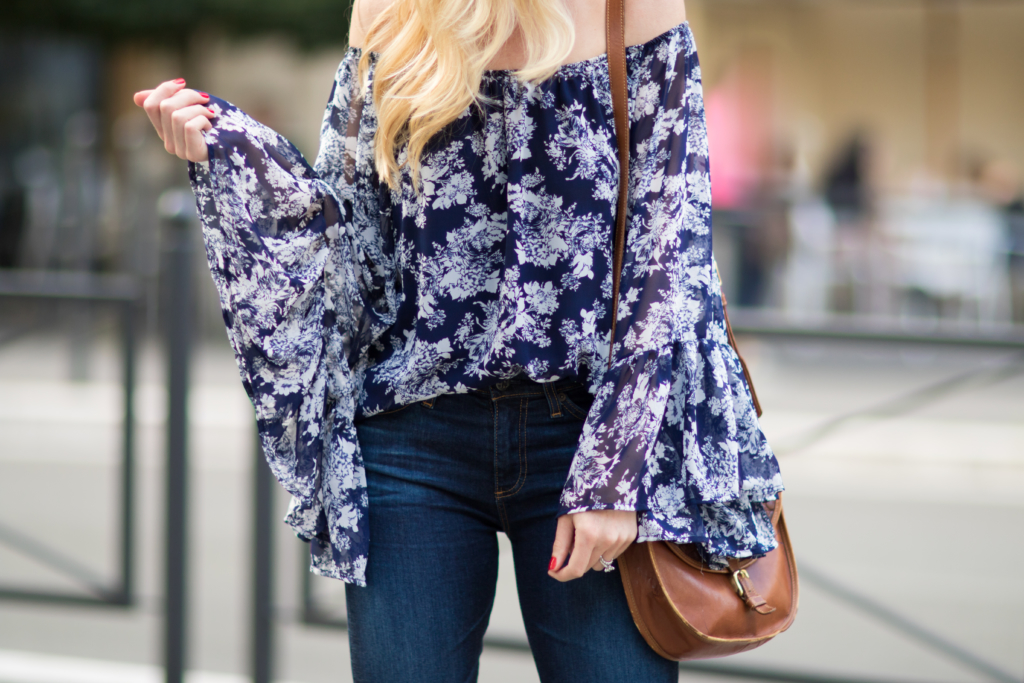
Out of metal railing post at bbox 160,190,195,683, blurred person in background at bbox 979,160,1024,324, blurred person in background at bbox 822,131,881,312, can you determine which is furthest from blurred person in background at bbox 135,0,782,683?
blurred person in background at bbox 822,131,881,312

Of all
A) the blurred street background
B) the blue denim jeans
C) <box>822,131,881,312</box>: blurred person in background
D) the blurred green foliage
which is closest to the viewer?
the blue denim jeans

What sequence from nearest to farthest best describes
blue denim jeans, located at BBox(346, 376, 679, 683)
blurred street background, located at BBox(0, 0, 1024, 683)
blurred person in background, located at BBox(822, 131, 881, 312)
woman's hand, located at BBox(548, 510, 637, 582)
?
1. woman's hand, located at BBox(548, 510, 637, 582)
2. blue denim jeans, located at BBox(346, 376, 679, 683)
3. blurred street background, located at BBox(0, 0, 1024, 683)
4. blurred person in background, located at BBox(822, 131, 881, 312)

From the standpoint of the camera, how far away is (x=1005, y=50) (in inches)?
499

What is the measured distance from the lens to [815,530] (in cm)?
492

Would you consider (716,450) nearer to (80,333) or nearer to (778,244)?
(80,333)

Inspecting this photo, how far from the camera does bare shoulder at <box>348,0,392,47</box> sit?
59.9 inches

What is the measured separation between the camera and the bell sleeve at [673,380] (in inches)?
52.2

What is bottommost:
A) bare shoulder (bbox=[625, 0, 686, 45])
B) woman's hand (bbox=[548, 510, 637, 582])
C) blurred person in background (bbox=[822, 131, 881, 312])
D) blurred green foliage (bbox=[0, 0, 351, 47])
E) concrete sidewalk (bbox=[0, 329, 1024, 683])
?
concrete sidewalk (bbox=[0, 329, 1024, 683])

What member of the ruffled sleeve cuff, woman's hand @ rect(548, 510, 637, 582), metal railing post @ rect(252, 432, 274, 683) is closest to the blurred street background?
metal railing post @ rect(252, 432, 274, 683)

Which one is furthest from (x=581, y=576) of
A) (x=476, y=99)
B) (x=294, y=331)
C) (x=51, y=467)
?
(x=51, y=467)

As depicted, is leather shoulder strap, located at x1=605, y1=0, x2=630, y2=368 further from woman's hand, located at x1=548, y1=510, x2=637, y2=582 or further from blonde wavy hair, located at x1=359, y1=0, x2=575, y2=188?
woman's hand, located at x1=548, y1=510, x2=637, y2=582

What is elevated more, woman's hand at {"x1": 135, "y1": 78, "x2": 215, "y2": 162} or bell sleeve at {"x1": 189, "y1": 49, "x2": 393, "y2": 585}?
woman's hand at {"x1": 135, "y1": 78, "x2": 215, "y2": 162}

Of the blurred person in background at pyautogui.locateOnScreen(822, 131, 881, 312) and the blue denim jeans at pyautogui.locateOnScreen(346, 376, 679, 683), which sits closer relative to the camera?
the blue denim jeans at pyautogui.locateOnScreen(346, 376, 679, 683)

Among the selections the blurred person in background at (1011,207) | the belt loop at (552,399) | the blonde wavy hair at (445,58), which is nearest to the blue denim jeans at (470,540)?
the belt loop at (552,399)
